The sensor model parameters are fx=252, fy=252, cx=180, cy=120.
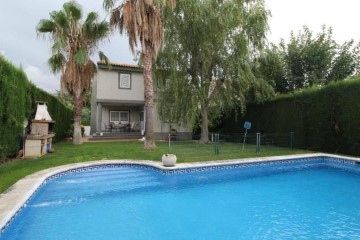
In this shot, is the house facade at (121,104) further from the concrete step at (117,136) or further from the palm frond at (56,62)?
the palm frond at (56,62)

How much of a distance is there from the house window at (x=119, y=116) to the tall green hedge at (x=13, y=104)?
10.9 metres

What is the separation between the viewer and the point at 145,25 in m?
13.8

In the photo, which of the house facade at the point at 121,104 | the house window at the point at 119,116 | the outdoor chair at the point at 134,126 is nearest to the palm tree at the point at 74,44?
the house facade at the point at 121,104

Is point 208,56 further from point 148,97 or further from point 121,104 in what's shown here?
point 121,104

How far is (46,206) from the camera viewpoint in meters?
6.54

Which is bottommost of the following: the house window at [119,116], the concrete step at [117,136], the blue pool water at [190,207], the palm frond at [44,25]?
the blue pool water at [190,207]

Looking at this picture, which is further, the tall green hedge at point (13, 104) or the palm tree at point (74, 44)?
the palm tree at point (74, 44)

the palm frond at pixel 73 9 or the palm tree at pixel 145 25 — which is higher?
the palm frond at pixel 73 9

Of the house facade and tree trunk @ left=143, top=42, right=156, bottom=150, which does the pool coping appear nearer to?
tree trunk @ left=143, top=42, right=156, bottom=150

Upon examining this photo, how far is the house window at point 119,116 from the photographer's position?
988 inches

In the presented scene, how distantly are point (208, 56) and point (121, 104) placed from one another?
10.1 meters

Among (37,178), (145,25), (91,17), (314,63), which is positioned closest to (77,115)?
(91,17)

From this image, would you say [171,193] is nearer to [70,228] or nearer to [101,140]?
[70,228]

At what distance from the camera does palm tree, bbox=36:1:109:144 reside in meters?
16.1
